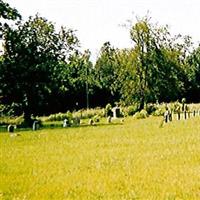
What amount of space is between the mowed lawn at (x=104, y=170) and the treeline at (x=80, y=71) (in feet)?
87.5

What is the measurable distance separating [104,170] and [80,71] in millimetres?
82411

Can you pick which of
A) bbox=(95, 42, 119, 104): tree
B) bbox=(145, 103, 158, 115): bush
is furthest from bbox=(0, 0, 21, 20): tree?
bbox=(95, 42, 119, 104): tree

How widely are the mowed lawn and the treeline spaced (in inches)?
1050

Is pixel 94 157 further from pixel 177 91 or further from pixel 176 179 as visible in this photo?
pixel 177 91

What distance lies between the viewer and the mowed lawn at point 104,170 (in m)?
14.0

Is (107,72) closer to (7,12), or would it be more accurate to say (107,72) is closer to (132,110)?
(132,110)

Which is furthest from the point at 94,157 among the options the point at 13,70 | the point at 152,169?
the point at 13,70

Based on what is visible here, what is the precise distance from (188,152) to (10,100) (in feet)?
121

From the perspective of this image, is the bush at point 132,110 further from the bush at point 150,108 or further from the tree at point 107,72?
the tree at point 107,72

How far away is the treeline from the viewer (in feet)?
184

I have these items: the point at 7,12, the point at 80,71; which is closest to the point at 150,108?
the point at 7,12

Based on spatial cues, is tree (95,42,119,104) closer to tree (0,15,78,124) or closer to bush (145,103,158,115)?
bush (145,103,158,115)

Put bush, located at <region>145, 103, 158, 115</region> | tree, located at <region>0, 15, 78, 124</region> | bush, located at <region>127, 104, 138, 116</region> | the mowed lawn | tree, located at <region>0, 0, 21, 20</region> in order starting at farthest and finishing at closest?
bush, located at <region>127, 104, 138, 116</region>, bush, located at <region>145, 103, 158, 115</region>, tree, located at <region>0, 15, 78, 124</region>, tree, located at <region>0, 0, 21, 20</region>, the mowed lawn

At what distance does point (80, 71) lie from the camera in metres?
100
